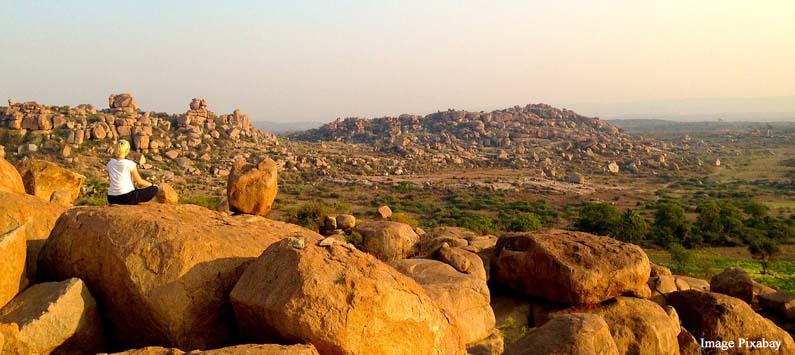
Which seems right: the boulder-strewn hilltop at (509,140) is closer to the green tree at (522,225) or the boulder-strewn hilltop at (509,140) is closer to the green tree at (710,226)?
the green tree at (710,226)

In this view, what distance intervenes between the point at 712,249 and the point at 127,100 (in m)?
65.5

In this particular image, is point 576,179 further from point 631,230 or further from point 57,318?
point 57,318

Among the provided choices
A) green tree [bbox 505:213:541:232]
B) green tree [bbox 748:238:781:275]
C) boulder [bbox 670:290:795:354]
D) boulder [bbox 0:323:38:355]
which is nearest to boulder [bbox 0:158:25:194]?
boulder [bbox 0:323:38:355]

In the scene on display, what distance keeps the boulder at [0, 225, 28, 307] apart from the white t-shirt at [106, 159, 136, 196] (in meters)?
2.60

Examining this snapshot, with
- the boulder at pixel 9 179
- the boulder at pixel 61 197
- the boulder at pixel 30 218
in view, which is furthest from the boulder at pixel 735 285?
the boulder at pixel 9 179

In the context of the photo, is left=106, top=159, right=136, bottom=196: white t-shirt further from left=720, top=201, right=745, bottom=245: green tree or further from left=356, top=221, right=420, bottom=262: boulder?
left=720, top=201, right=745, bottom=245: green tree

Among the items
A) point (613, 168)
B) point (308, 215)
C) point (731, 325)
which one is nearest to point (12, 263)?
point (731, 325)

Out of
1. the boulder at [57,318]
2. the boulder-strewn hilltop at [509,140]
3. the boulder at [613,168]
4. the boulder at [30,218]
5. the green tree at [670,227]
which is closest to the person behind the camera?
the boulder at [57,318]

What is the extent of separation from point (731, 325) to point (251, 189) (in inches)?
421

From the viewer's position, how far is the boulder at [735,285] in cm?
1304

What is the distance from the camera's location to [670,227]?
3447 centimetres

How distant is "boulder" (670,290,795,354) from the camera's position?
33.4 feet

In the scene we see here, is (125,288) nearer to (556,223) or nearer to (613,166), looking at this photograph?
(556,223)

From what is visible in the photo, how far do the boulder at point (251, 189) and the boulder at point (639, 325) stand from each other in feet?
22.7
